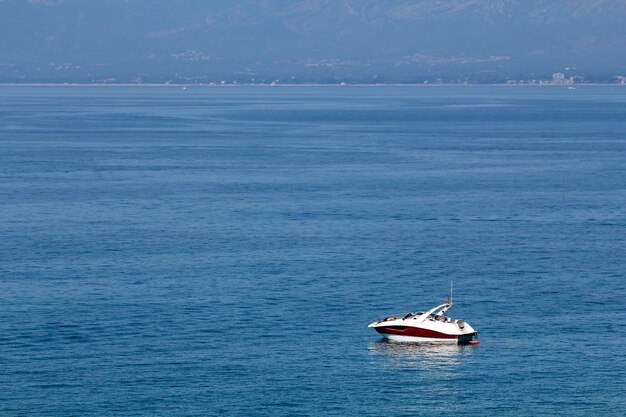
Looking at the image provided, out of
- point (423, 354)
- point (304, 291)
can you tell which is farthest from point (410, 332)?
point (304, 291)

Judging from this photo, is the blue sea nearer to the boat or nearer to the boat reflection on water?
the boat reflection on water

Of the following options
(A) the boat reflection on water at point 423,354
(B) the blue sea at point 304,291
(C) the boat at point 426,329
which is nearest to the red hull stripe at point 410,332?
(C) the boat at point 426,329

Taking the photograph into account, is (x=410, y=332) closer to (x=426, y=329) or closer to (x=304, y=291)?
(x=426, y=329)

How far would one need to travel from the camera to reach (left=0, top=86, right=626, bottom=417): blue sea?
199 ft

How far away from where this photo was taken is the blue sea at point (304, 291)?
199ft

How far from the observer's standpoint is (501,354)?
218 feet

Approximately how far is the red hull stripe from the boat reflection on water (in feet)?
1.49

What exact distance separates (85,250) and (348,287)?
2153 centimetres

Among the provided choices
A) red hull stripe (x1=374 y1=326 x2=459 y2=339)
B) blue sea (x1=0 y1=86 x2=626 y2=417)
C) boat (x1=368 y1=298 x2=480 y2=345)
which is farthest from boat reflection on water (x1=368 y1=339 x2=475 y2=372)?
red hull stripe (x1=374 y1=326 x2=459 y2=339)

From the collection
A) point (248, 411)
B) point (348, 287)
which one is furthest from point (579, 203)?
point (248, 411)

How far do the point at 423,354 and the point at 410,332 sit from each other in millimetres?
1904

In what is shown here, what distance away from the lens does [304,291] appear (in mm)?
79625

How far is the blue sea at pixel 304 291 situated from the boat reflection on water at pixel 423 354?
0.15m

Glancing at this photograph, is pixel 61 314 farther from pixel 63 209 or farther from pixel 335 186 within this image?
pixel 335 186
